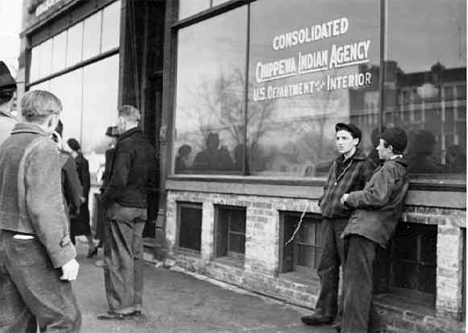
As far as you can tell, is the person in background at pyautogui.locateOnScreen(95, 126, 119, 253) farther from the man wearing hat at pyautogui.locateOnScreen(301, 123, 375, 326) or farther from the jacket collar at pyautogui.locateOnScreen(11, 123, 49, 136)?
the jacket collar at pyautogui.locateOnScreen(11, 123, 49, 136)

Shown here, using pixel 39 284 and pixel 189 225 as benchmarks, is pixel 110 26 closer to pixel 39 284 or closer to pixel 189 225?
pixel 189 225

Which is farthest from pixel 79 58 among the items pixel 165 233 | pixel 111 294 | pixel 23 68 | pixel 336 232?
pixel 336 232

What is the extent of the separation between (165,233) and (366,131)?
4038mm

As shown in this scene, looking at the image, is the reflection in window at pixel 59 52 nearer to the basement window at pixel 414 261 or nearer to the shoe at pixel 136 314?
the shoe at pixel 136 314

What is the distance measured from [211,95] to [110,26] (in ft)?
11.7

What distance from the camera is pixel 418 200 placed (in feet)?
17.3

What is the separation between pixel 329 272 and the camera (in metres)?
5.81

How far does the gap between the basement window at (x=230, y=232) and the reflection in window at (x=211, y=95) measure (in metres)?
0.55

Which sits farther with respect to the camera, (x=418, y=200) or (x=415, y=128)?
(x=415, y=128)

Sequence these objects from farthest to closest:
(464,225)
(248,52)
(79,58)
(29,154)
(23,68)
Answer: (23,68), (79,58), (248,52), (464,225), (29,154)

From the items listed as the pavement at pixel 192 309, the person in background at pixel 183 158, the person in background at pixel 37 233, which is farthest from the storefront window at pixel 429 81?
the person in background at pixel 183 158

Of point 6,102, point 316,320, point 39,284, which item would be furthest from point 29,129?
point 316,320

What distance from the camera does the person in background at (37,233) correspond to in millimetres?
3486

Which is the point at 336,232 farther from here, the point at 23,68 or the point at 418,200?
the point at 23,68
